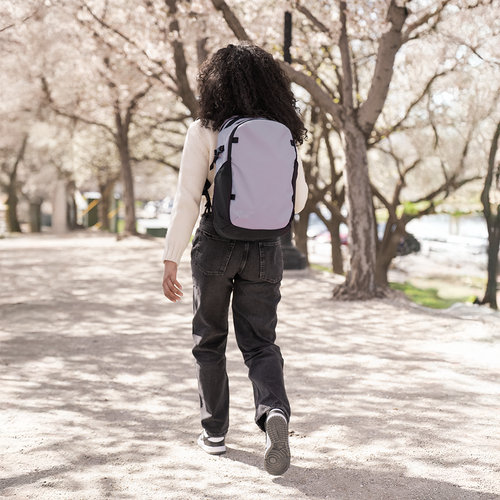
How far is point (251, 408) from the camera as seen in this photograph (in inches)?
158

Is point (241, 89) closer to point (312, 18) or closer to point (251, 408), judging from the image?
A: point (251, 408)

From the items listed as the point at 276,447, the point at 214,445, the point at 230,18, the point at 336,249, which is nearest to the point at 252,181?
the point at 276,447

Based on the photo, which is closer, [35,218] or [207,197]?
[207,197]

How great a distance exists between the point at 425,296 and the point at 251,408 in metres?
15.1

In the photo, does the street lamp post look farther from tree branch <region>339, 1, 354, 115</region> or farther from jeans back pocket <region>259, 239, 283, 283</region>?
jeans back pocket <region>259, 239, 283, 283</region>

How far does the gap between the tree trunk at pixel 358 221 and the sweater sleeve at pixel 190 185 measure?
5.50m

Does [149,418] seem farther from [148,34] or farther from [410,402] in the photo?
[148,34]

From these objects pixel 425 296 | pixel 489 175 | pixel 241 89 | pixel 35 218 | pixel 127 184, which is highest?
pixel 127 184

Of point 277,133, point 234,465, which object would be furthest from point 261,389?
point 277,133

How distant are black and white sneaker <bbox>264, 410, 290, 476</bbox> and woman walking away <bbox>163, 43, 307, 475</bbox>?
0.29ft

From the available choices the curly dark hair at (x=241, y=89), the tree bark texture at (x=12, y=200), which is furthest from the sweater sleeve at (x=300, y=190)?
the tree bark texture at (x=12, y=200)

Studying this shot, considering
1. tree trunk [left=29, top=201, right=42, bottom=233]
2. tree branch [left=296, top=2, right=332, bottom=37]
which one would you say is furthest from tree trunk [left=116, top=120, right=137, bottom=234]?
tree branch [left=296, top=2, right=332, bottom=37]

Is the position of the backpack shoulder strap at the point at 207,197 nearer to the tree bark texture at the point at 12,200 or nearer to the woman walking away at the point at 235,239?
the woman walking away at the point at 235,239

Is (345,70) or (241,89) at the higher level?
(345,70)
